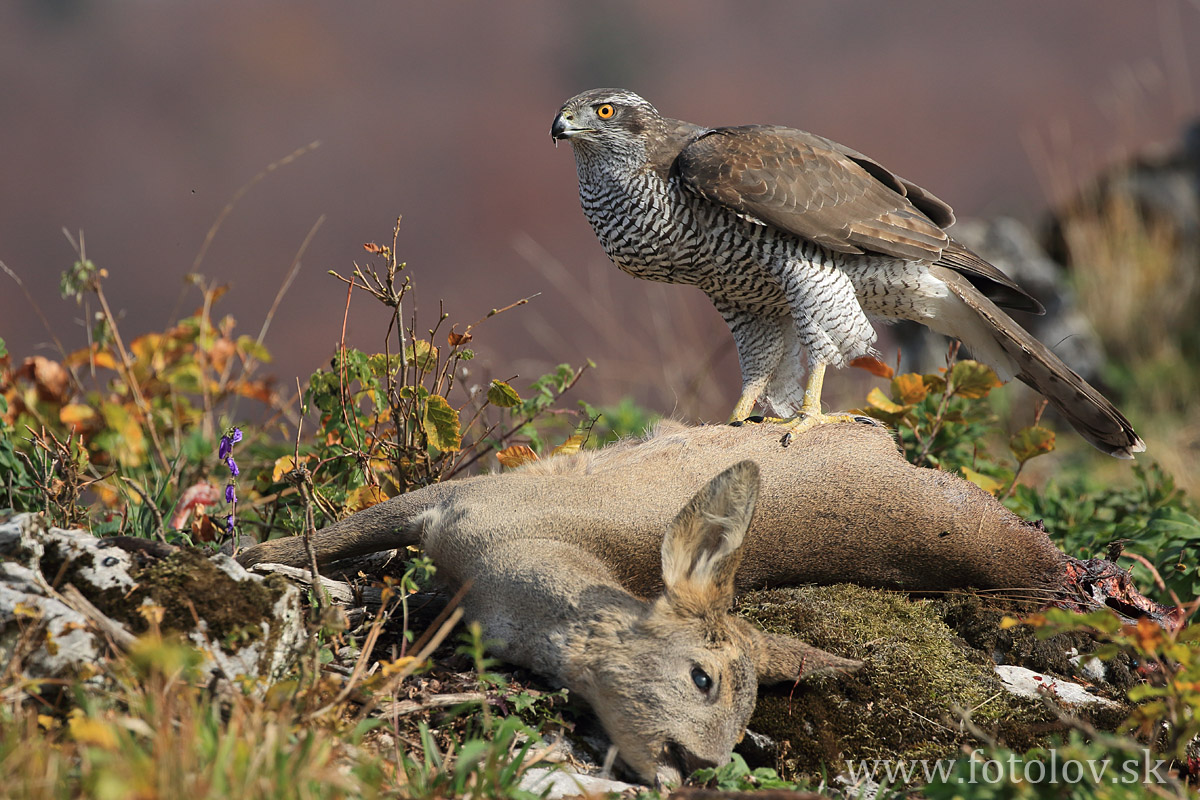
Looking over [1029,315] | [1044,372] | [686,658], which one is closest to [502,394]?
[686,658]

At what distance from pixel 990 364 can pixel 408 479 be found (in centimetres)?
291

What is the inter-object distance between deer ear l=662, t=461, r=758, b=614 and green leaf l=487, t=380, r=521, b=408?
136 cm

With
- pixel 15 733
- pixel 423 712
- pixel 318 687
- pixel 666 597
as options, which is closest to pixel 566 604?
pixel 666 597

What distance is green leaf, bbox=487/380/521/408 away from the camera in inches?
156

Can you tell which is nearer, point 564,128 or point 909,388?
point 564,128

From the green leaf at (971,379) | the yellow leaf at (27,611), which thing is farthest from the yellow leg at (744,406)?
the yellow leaf at (27,611)

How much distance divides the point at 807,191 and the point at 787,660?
7.74 ft

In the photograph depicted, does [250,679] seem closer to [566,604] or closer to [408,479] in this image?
[566,604]

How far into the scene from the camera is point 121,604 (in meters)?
2.67

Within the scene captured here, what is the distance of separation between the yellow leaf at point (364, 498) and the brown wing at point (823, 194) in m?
1.88

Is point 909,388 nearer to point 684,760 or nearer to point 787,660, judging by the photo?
point 787,660

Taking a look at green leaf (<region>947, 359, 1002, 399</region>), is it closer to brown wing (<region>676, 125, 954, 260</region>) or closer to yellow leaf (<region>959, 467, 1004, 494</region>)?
yellow leaf (<region>959, 467, 1004, 494</region>)

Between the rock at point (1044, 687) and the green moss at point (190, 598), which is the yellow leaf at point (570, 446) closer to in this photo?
the green moss at point (190, 598)

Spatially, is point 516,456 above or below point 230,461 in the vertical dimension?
below
